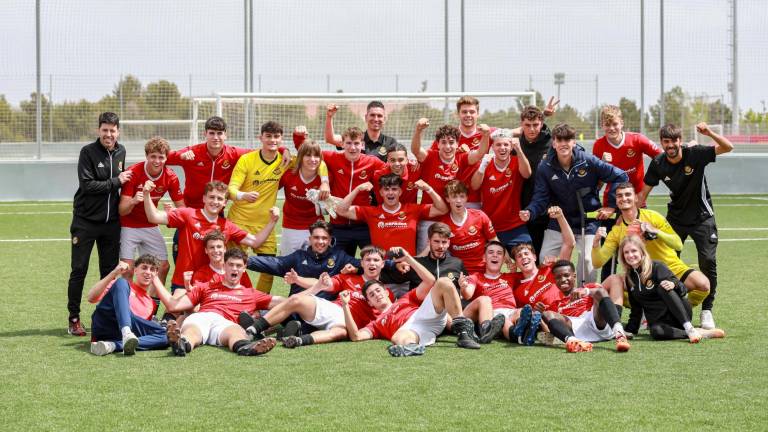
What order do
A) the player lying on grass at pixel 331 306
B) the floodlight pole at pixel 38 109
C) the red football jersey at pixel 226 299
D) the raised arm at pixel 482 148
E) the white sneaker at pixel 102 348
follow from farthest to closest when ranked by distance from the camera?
1. the floodlight pole at pixel 38 109
2. the raised arm at pixel 482 148
3. the red football jersey at pixel 226 299
4. the player lying on grass at pixel 331 306
5. the white sneaker at pixel 102 348

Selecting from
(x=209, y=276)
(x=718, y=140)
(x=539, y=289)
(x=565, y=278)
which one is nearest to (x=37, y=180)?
(x=209, y=276)

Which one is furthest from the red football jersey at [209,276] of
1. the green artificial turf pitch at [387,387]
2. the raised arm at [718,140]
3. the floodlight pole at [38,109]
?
the floodlight pole at [38,109]

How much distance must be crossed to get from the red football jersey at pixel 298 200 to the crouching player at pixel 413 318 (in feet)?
3.79

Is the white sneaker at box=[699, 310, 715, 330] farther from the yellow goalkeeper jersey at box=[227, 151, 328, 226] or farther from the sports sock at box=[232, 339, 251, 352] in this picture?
the sports sock at box=[232, 339, 251, 352]

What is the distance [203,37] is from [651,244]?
16541 mm

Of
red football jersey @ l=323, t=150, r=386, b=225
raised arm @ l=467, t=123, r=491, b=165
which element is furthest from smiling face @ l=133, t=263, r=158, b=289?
raised arm @ l=467, t=123, r=491, b=165

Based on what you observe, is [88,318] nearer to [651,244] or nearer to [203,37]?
[651,244]

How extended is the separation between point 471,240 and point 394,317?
1082mm

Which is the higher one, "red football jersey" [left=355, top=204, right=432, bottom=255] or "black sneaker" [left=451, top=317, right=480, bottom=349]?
"red football jersey" [left=355, top=204, right=432, bottom=255]

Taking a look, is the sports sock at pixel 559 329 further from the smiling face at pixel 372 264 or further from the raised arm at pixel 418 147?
the raised arm at pixel 418 147

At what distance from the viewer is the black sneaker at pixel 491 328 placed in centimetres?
742

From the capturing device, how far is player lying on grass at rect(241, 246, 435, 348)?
754 cm

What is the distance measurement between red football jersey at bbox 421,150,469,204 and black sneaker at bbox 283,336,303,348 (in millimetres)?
2037

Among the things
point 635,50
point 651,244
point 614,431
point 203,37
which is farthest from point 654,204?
point 614,431
